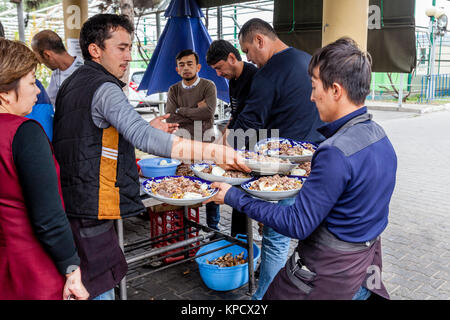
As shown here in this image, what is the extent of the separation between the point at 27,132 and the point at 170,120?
3.62 metres

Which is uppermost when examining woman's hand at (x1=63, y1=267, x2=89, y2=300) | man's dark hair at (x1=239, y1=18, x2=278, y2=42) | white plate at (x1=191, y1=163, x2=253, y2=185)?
man's dark hair at (x1=239, y1=18, x2=278, y2=42)

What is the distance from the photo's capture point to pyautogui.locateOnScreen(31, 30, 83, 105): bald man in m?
4.41

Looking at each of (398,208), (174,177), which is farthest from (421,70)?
(174,177)

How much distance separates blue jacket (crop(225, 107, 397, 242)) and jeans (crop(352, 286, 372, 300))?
277 mm

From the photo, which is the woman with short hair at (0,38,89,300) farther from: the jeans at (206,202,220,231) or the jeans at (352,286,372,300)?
the jeans at (206,202,220,231)

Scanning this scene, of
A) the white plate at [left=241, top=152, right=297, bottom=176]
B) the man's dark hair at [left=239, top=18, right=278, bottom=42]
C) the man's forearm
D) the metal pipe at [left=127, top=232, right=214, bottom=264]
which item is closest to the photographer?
the white plate at [left=241, top=152, right=297, bottom=176]

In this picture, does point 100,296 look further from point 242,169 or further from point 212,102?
point 212,102

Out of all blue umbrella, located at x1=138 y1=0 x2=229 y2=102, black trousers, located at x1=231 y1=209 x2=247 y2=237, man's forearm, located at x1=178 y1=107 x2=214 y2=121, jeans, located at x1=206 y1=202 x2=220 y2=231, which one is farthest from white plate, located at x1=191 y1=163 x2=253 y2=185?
blue umbrella, located at x1=138 y1=0 x2=229 y2=102

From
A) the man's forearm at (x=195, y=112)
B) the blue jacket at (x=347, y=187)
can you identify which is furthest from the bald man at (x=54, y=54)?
the blue jacket at (x=347, y=187)

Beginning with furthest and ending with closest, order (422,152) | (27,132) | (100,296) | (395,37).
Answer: (422,152) → (395,37) → (100,296) → (27,132)

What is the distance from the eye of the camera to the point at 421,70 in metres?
21.8

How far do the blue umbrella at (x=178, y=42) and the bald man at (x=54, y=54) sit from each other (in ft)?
3.94

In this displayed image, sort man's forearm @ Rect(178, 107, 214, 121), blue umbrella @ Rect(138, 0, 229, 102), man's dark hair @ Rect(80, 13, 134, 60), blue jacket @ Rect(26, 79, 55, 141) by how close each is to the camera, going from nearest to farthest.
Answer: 1. man's dark hair @ Rect(80, 13, 134, 60)
2. blue jacket @ Rect(26, 79, 55, 141)
3. man's forearm @ Rect(178, 107, 214, 121)
4. blue umbrella @ Rect(138, 0, 229, 102)

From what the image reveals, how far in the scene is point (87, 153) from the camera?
1.94 m
